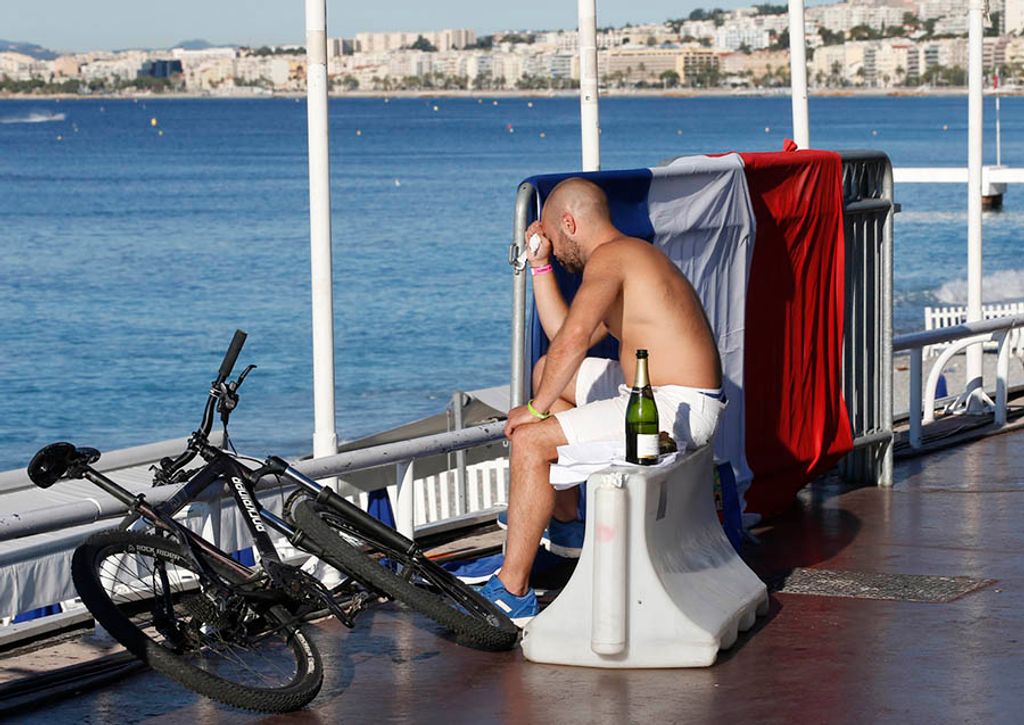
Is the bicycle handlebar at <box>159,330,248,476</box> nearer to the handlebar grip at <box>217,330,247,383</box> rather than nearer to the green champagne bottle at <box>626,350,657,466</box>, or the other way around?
the handlebar grip at <box>217,330,247,383</box>

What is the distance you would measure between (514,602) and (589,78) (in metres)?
4.90

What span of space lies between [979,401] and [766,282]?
172 inches

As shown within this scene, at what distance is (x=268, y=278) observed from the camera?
55250 millimetres

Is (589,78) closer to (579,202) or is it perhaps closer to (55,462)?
(579,202)

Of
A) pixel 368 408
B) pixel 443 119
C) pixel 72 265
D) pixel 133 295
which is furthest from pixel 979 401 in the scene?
pixel 443 119

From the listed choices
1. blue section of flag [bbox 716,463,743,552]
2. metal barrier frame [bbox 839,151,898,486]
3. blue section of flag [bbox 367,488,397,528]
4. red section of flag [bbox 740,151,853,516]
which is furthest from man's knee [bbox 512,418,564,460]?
blue section of flag [bbox 367,488,397,528]

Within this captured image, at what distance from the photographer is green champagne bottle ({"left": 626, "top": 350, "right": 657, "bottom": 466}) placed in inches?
254

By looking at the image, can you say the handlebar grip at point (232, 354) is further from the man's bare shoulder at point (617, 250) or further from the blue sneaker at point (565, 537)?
the blue sneaker at point (565, 537)

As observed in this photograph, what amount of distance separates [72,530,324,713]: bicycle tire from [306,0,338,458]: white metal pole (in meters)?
2.38

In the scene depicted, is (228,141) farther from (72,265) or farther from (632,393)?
(632,393)

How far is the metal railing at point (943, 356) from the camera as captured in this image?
34.8ft

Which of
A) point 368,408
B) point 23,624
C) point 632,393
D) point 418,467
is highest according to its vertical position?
point 632,393

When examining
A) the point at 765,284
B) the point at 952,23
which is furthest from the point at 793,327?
the point at 952,23

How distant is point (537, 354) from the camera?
7.41m
